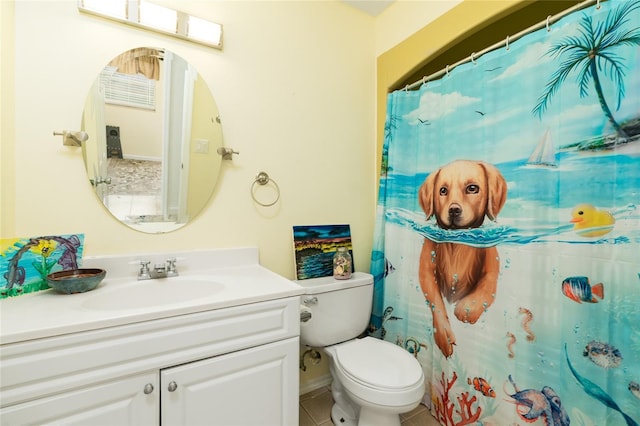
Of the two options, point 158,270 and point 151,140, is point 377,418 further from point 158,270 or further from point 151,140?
point 151,140

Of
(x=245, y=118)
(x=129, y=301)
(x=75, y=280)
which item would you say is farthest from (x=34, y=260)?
(x=245, y=118)

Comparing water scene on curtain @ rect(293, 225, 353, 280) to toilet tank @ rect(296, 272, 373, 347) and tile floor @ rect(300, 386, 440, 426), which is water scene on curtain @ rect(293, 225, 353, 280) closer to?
toilet tank @ rect(296, 272, 373, 347)

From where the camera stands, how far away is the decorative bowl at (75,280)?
41.1 inches

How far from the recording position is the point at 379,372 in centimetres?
130

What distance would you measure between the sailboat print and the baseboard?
65.7 inches

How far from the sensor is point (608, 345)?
3.32 ft

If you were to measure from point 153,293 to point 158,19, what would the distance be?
1251 millimetres

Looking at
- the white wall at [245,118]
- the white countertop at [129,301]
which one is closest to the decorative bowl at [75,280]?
the white countertop at [129,301]

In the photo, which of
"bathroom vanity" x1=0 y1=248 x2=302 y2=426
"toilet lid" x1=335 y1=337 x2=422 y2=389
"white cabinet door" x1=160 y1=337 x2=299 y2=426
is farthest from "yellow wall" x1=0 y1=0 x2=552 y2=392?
"white cabinet door" x1=160 y1=337 x2=299 y2=426

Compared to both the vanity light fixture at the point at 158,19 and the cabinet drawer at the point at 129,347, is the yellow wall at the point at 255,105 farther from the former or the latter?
the cabinet drawer at the point at 129,347

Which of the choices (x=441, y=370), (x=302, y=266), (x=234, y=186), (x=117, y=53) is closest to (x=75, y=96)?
(x=117, y=53)

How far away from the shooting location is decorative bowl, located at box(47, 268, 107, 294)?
3.42ft

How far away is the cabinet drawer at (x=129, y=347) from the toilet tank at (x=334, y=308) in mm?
388

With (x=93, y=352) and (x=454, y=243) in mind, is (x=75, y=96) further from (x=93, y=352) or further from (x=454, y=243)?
(x=454, y=243)
